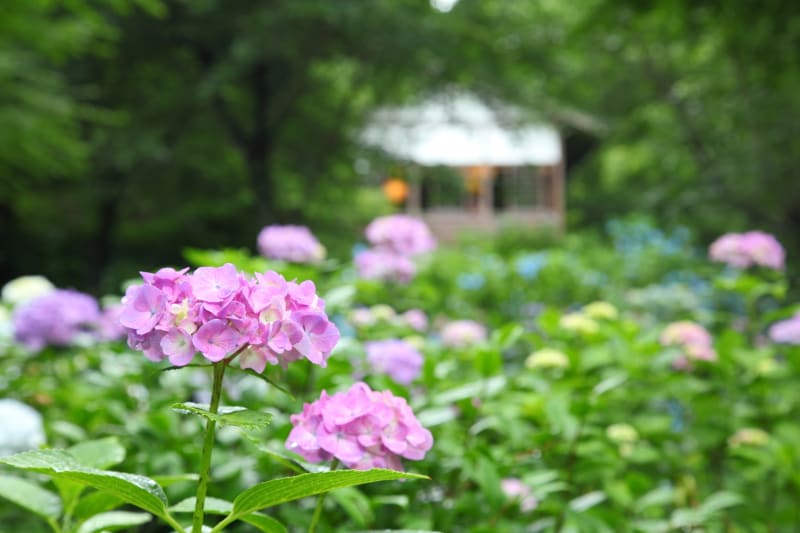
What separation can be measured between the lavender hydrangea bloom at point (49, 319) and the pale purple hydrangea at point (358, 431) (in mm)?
1620

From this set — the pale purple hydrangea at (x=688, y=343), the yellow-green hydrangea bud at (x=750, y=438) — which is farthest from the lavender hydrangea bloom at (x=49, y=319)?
the yellow-green hydrangea bud at (x=750, y=438)

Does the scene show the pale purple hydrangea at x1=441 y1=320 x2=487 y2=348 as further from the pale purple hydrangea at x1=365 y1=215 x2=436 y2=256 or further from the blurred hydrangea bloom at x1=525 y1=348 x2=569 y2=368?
the blurred hydrangea bloom at x1=525 y1=348 x2=569 y2=368

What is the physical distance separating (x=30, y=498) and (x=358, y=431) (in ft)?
1.62

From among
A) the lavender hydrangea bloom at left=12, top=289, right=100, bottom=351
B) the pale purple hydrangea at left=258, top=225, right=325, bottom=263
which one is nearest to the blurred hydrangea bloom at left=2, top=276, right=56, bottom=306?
the lavender hydrangea bloom at left=12, top=289, right=100, bottom=351

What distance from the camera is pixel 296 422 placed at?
3.67 feet

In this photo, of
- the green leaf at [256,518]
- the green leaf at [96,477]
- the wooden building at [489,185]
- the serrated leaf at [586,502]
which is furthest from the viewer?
the wooden building at [489,185]

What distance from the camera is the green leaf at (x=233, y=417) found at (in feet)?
2.80

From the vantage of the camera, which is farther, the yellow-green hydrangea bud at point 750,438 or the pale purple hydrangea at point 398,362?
the yellow-green hydrangea bud at point 750,438

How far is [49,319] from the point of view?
2459 mm

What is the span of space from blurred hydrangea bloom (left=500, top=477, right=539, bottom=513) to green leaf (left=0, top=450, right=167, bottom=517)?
0.80 m

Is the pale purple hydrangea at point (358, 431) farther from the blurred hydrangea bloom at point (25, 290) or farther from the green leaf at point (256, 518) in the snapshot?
→ the blurred hydrangea bloom at point (25, 290)

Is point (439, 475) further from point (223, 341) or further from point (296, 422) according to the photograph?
point (223, 341)

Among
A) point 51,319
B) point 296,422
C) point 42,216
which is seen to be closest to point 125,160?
point 42,216

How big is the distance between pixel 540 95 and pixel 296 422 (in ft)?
36.9
